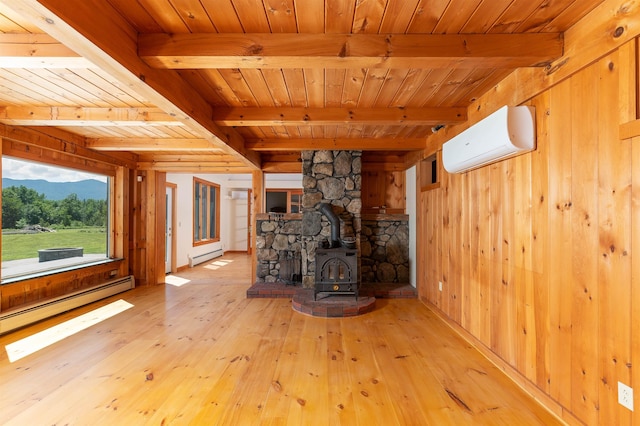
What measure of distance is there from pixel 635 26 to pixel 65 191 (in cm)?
567

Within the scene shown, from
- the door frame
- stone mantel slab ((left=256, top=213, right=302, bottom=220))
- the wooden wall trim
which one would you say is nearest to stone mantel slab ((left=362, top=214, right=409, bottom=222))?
stone mantel slab ((left=256, top=213, right=302, bottom=220))

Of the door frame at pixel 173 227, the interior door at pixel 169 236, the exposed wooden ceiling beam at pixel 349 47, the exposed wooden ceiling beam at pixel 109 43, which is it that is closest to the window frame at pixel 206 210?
the door frame at pixel 173 227

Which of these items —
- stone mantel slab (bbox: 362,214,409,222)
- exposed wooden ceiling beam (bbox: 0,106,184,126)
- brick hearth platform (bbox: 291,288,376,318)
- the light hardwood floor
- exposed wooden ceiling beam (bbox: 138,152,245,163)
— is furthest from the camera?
exposed wooden ceiling beam (bbox: 138,152,245,163)

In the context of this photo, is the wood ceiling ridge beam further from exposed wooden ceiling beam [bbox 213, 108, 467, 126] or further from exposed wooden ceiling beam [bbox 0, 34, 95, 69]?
exposed wooden ceiling beam [bbox 213, 108, 467, 126]

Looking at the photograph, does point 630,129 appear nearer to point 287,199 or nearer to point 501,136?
point 501,136

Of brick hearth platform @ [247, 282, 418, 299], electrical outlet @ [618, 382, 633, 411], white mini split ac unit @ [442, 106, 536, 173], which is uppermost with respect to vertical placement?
white mini split ac unit @ [442, 106, 536, 173]

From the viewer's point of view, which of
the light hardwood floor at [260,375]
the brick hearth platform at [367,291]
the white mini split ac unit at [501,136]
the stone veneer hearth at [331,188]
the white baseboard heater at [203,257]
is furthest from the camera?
the white baseboard heater at [203,257]

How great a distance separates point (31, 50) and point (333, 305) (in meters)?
3.42

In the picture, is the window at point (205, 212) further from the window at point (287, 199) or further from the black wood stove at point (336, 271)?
the black wood stove at point (336, 271)

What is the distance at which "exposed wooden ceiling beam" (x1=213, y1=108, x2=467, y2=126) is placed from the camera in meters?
2.76

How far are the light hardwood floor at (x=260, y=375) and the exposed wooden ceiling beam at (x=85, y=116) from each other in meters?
2.20

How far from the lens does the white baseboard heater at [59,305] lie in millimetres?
2992

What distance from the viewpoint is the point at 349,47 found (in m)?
1.61

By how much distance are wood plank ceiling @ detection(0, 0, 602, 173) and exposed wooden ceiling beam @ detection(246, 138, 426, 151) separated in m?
1.04
